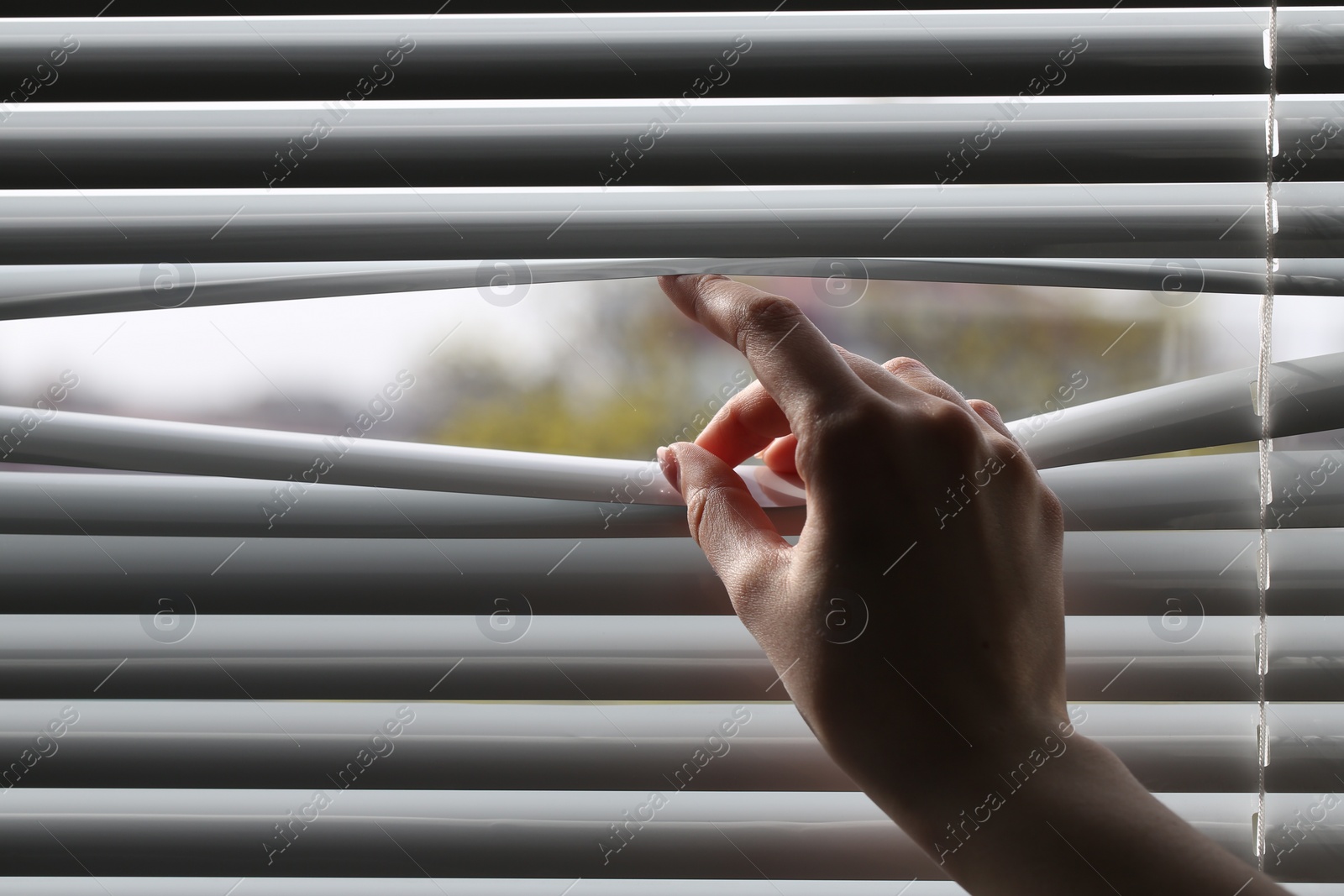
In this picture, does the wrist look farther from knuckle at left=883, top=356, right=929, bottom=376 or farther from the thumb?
knuckle at left=883, top=356, right=929, bottom=376

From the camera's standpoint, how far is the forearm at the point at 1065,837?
608 mm

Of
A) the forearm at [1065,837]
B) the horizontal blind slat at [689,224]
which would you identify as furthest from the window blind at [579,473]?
the forearm at [1065,837]

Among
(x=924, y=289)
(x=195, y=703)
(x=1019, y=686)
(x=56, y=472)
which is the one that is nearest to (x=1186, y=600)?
(x=1019, y=686)

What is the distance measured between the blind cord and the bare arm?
0.58 ft

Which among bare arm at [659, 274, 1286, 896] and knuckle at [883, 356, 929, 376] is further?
knuckle at [883, 356, 929, 376]

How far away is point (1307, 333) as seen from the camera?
0.73 metres

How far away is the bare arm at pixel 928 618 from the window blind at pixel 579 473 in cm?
5

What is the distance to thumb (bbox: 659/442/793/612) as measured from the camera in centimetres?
68

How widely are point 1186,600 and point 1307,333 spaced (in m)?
0.26

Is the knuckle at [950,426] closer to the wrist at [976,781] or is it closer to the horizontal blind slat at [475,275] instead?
the horizontal blind slat at [475,275]

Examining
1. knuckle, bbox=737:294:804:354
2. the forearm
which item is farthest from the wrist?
knuckle, bbox=737:294:804:354

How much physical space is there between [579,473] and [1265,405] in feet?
1.97

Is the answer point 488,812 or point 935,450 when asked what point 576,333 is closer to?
point 935,450

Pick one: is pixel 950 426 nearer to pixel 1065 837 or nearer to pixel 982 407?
pixel 982 407
